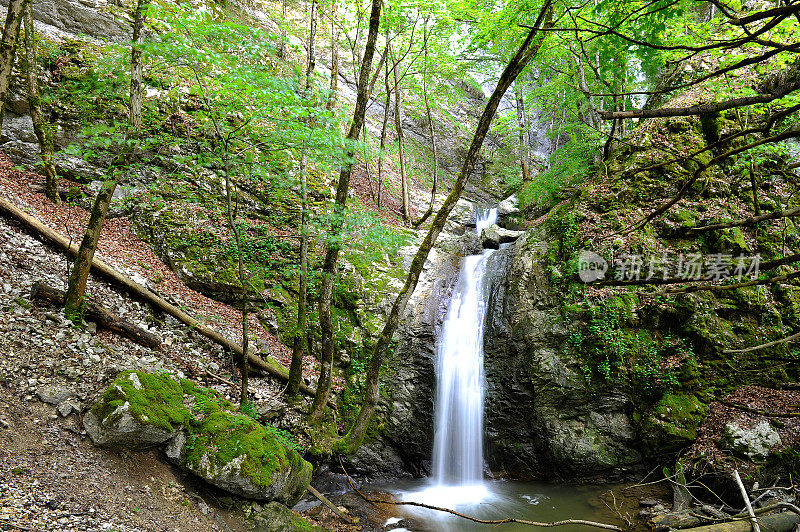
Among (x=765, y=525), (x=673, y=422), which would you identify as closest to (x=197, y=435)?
(x=765, y=525)

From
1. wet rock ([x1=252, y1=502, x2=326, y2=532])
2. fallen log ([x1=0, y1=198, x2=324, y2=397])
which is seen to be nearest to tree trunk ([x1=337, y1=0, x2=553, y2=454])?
wet rock ([x1=252, y1=502, x2=326, y2=532])

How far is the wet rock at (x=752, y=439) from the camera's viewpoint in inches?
247

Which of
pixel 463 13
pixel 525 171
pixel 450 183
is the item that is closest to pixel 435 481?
pixel 463 13

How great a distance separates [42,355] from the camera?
476 cm

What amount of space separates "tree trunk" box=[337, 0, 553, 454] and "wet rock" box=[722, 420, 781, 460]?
5.90 meters

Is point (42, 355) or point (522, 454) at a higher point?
point (42, 355)

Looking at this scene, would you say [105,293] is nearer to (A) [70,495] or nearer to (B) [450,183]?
(A) [70,495]

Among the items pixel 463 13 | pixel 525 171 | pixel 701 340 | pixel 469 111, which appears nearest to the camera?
pixel 701 340

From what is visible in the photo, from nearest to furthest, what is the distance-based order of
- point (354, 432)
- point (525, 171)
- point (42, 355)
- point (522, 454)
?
point (42, 355)
point (354, 432)
point (522, 454)
point (525, 171)

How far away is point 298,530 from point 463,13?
505 inches

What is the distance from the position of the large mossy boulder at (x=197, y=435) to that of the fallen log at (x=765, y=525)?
185 inches

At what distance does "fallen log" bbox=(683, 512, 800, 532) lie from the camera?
360 centimetres

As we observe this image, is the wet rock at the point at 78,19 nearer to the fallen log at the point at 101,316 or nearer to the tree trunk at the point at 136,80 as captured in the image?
the tree trunk at the point at 136,80

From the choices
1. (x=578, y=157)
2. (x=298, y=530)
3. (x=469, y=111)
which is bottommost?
(x=298, y=530)
